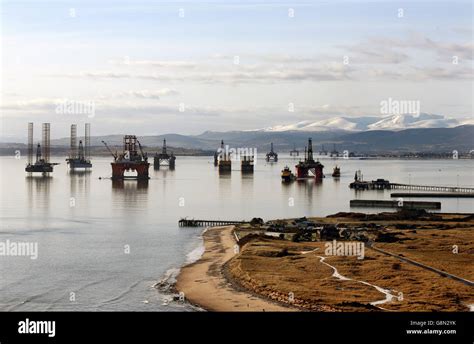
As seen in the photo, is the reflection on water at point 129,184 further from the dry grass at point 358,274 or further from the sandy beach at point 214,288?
the dry grass at point 358,274

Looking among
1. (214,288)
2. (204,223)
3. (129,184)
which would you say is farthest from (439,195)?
(214,288)

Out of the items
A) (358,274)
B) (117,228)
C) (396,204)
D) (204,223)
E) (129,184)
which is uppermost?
(129,184)

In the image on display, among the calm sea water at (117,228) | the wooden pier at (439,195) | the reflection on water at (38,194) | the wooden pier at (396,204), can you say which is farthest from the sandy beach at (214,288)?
the wooden pier at (439,195)

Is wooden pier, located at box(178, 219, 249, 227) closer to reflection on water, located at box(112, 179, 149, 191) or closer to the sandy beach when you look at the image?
the sandy beach

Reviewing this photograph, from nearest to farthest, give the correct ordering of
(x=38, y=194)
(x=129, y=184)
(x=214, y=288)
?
(x=214, y=288) → (x=38, y=194) → (x=129, y=184)

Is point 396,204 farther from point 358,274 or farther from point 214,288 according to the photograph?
point 214,288
